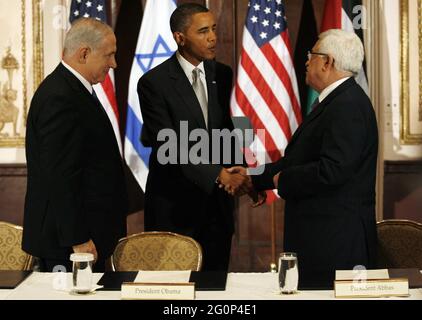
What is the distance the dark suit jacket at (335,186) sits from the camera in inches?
148

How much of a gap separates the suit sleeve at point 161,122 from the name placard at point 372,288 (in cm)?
197

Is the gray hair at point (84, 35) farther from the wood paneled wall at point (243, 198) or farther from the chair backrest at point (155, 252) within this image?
the wood paneled wall at point (243, 198)

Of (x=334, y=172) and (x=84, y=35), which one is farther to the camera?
(x=84, y=35)

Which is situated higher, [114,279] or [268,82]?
[268,82]

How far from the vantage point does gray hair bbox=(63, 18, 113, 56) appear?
398 centimetres

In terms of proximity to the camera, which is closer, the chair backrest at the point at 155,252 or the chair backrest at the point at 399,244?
the chair backrest at the point at 155,252

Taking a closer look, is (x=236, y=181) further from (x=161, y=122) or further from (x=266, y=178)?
(x=161, y=122)

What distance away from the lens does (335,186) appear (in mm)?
3826

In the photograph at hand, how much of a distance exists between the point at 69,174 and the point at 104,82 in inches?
93.3

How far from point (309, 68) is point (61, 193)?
1290mm

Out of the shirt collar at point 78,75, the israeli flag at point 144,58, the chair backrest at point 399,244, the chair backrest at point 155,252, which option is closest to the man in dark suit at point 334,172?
the chair backrest at point 399,244

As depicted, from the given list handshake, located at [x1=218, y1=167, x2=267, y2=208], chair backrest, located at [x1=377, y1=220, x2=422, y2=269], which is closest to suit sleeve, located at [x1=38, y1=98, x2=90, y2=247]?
handshake, located at [x1=218, y1=167, x2=267, y2=208]

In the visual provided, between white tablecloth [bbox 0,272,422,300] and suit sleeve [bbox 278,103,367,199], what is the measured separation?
60cm

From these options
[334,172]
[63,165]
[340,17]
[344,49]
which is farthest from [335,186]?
[340,17]
